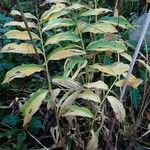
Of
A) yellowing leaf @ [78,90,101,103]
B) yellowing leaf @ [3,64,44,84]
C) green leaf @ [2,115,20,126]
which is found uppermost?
yellowing leaf @ [3,64,44,84]

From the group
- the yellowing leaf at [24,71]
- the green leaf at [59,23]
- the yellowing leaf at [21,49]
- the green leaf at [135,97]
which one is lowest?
the green leaf at [135,97]

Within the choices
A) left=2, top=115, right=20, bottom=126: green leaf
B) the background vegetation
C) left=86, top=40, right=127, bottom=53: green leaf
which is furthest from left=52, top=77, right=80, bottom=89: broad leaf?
left=2, top=115, right=20, bottom=126: green leaf

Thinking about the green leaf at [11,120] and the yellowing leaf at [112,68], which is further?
the green leaf at [11,120]

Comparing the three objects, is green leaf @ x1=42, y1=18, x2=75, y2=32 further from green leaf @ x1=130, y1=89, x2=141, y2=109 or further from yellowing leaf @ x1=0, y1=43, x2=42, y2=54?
green leaf @ x1=130, y1=89, x2=141, y2=109

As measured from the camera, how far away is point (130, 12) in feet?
6.34

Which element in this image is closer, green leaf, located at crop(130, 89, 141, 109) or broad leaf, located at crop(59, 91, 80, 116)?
broad leaf, located at crop(59, 91, 80, 116)

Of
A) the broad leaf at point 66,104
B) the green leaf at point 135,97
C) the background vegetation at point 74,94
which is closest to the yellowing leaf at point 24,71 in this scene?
the background vegetation at point 74,94

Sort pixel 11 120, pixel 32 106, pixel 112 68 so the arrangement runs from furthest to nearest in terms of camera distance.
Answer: pixel 11 120, pixel 112 68, pixel 32 106

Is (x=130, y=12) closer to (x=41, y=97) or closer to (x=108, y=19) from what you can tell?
(x=108, y=19)

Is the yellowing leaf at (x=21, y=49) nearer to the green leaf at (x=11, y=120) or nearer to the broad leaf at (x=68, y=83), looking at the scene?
the broad leaf at (x=68, y=83)

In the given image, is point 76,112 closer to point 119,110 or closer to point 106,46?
point 119,110

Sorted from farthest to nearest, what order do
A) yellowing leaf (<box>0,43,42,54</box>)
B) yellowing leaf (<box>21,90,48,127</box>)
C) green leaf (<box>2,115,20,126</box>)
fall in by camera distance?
green leaf (<box>2,115,20,126</box>) < yellowing leaf (<box>0,43,42,54</box>) < yellowing leaf (<box>21,90,48,127</box>)

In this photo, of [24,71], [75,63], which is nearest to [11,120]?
[24,71]

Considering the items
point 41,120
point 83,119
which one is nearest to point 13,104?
point 41,120
